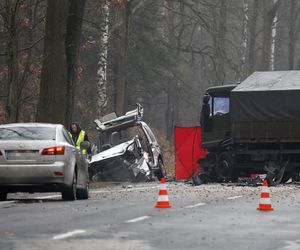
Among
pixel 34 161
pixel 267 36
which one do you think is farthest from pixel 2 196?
pixel 267 36

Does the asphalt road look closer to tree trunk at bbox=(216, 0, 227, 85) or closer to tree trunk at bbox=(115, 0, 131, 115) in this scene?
tree trunk at bbox=(115, 0, 131, 115)

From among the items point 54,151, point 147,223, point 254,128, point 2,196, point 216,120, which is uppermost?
point 216,120

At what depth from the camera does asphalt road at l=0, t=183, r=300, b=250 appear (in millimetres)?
13133

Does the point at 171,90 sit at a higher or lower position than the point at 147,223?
higher

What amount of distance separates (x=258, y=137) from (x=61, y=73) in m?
5.83

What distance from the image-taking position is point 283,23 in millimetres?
95875

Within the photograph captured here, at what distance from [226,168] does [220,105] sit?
2336 millimetres

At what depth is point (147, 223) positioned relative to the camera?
16.0 metres

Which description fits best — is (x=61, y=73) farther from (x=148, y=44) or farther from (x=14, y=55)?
(x=148, y=44)

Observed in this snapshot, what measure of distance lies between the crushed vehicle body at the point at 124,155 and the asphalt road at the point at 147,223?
11.2 meters

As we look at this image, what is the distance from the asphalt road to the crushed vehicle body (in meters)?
11.2

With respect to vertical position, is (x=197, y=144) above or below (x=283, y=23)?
below

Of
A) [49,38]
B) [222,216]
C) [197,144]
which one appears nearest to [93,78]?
[197,144]

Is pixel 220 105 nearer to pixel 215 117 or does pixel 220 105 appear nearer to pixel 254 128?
pixel 215 117
